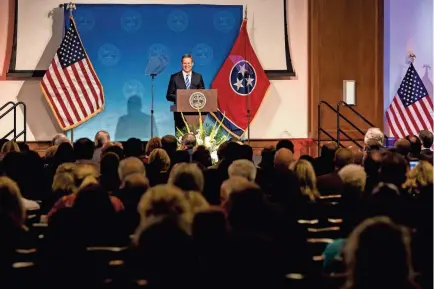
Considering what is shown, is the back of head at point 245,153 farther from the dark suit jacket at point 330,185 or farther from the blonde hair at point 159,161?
the dark suit jacket at point 330,185

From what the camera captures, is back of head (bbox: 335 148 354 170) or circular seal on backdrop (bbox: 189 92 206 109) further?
circular seal on backdrop (bbox: 189 92 206 109)

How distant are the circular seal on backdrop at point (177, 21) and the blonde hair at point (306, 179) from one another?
750cm

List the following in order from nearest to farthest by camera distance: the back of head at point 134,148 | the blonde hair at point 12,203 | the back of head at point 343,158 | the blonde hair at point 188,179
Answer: the blonde hair at point 12,203 < the blonde hair at point 188,179 < the back of head at point 343,158 < the back of head at point 134,148

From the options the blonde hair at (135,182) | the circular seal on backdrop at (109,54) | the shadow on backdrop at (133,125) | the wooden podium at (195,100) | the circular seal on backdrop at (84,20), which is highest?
the circular seal on backdrop at (84,20)

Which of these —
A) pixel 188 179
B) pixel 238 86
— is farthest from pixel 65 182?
pixel 238 86

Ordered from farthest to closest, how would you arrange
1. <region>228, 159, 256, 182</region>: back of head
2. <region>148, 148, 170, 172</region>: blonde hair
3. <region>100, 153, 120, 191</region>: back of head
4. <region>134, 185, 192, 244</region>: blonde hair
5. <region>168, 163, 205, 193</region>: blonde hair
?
<region>148, 148, 170, 172</region>: blonde hair → <region>100, 153, 120, 191</region>: back of head → <region>228, 159, 256, 182</region>: back of head → <region>168, 163, 205, 193</region>: blonde hair → <region>134, 185, 192, 244</region>: blonde hair

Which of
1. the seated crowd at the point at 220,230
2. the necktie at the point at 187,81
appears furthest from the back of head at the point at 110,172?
the necktie at the point at 187,81

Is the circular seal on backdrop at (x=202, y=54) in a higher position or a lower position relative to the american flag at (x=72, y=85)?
higher

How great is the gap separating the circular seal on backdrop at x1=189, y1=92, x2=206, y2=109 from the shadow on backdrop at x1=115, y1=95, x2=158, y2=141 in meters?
1.99

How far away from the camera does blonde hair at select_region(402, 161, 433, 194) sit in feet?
15.9

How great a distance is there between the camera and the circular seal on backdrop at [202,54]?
39.6 ft

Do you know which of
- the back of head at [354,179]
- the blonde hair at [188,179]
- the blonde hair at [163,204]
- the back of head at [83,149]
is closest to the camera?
the blonde hair at [163,204]

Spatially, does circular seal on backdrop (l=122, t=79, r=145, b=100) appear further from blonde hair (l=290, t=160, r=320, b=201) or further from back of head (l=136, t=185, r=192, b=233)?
back of head (l=136, t=185, r=192, b=233)

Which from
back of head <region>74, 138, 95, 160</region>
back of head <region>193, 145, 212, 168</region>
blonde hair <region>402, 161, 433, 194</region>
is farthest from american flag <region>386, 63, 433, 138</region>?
blonde hair <region>402, 161, 433, 194</region>
